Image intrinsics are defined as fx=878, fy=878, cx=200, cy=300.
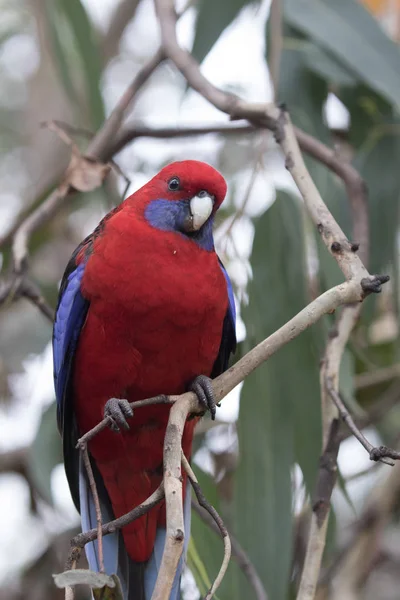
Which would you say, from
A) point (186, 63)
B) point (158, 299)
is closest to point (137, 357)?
point (158, 299)

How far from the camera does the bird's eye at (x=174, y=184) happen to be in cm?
211

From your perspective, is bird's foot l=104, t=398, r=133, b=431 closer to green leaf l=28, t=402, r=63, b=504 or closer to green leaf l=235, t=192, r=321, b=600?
green leaf l=235, t=192, r=321, b=600

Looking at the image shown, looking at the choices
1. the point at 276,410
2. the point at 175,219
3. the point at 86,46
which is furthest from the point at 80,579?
the point at 86,46

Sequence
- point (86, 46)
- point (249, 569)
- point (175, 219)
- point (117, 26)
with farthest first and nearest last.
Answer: point (117, 26) < point (86, 46) < point (175, 219) < point (249, 569)

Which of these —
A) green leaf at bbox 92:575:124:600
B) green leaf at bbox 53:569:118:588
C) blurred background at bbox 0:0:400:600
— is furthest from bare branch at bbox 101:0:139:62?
green leaf at bbox 53:569:118:588

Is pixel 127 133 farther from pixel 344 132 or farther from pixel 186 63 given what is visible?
pixel 344 132

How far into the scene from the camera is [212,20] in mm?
2652

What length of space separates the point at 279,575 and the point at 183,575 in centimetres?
23

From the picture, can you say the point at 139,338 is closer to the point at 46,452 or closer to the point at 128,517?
the point at 128,517

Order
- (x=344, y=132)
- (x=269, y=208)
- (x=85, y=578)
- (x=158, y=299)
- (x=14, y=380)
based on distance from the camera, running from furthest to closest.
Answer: (x=14, y=380) < (x=344, y=132) < (x=269, y=208) < (x=158, y=299) < (x=85, y=578)

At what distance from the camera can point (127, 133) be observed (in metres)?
2.52

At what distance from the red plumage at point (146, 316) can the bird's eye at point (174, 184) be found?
0.02 m

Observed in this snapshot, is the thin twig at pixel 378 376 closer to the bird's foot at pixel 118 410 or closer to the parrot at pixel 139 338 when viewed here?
the parrot at pixel 139 338

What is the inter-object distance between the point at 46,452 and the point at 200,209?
102 cm
